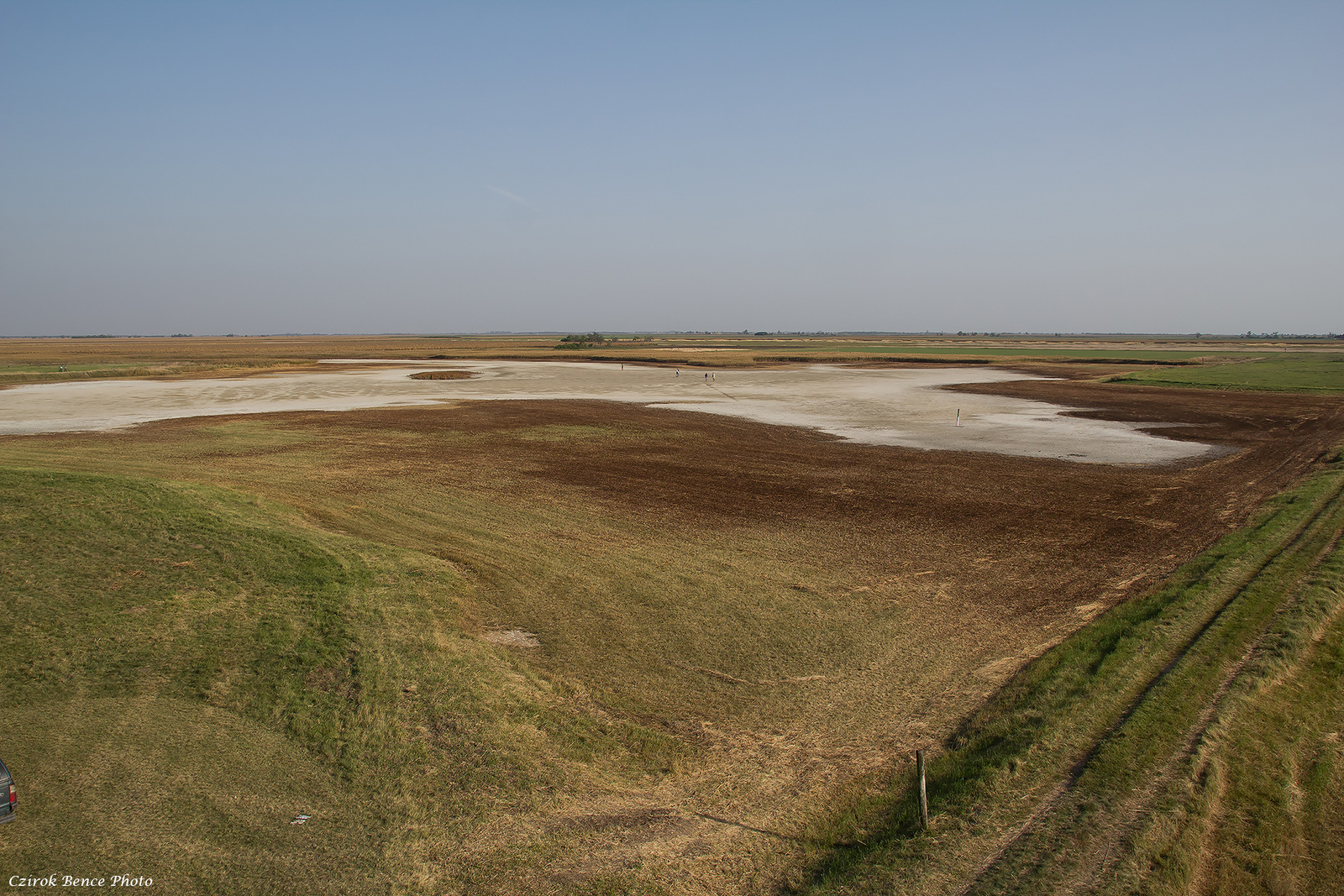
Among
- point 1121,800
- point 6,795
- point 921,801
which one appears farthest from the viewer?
point 1121,800

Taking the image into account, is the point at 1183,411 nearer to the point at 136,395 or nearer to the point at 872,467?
the point at 872,467

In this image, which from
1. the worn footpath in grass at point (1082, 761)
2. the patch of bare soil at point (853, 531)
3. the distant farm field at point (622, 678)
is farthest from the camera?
the patch of bare soil at point (853, 531)

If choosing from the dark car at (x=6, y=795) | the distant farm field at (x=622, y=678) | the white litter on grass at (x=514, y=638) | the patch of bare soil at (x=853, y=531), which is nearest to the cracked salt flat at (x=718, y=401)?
the patch of bare soil at (x=853, y=531)

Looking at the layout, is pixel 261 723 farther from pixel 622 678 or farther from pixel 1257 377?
pixel 1257 377

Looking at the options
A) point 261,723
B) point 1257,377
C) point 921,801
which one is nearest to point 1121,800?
point 921,801

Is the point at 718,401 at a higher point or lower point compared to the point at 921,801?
higher

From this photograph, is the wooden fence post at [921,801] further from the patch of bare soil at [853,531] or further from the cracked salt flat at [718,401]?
the cracked salt flat at [718,401]
